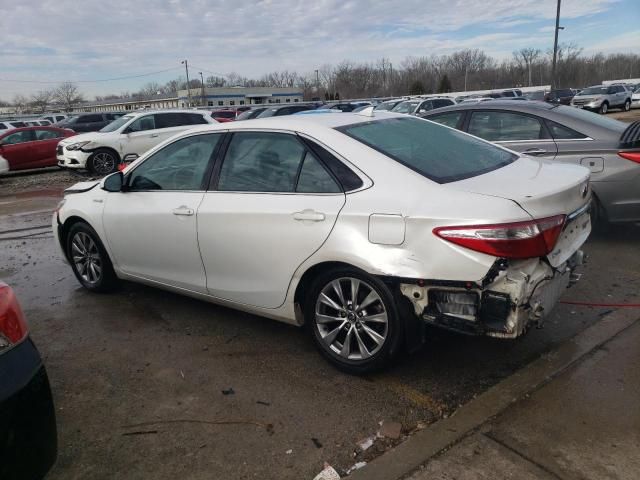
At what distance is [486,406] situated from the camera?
303cm

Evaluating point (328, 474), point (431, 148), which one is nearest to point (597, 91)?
point (431, 148)

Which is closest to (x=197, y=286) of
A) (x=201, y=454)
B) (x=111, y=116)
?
(x=201, y=454)

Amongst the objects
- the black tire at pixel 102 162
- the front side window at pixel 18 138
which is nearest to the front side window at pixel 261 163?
the black tire at pixel 102 162

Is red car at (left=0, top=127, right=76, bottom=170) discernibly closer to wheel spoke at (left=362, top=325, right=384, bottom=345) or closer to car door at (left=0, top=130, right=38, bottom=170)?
car door at (left=0, top=130, right=38, bottom=170)

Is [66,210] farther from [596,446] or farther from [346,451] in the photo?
[596,446]

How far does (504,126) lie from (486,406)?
14.0 feet

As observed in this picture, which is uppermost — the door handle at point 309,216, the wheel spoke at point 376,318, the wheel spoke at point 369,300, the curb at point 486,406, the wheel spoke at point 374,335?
the door handle at point 309,216

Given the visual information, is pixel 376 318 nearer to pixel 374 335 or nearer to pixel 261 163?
pixel 374 335

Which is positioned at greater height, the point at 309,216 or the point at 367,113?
the point at 367,113

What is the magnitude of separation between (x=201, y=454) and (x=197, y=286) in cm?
162

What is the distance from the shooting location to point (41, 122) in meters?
36.2

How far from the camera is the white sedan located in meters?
2.93

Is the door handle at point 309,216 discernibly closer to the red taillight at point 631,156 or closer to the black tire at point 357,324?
the black tire at point 357,324

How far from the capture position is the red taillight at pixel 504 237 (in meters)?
2.84
